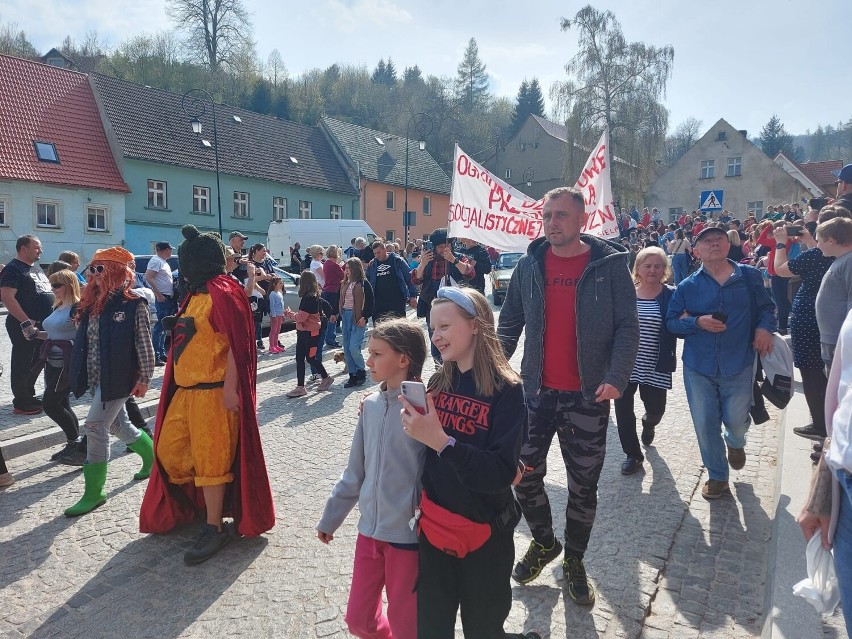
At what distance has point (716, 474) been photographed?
442 centimetres

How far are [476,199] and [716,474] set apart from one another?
4274mm

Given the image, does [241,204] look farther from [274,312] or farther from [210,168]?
[274,312]

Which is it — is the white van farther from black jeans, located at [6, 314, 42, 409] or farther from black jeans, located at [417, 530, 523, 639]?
black jeans, located at [417, 530, 523, 639]

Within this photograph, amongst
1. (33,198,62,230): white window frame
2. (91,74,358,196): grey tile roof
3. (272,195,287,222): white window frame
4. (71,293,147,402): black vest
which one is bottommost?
(71,293,147,402): black vest

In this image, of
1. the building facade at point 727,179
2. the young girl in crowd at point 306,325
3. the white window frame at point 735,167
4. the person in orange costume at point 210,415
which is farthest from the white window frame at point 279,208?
the white window frame at point 735,167

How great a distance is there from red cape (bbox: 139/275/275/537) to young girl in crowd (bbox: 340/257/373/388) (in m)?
4.25

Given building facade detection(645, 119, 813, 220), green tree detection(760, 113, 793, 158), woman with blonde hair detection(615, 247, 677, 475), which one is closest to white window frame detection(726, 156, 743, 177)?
building facade detection(645, 119, 813, 220)

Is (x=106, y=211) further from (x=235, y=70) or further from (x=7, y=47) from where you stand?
(x=7, y=47)

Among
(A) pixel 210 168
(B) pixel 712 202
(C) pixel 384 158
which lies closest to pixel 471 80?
(C) pixel 384 158

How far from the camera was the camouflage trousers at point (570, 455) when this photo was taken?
321cm

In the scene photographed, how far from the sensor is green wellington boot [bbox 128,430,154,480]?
186 inches

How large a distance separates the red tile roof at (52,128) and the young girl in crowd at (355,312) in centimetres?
2247

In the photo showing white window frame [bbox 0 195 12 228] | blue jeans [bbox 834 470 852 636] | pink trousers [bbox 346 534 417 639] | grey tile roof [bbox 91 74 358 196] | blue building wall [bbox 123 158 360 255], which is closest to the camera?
blue jeans [bbox 834 470 852 636]

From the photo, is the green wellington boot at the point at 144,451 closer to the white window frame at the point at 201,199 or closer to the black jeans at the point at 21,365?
the black jeans at the point at 21,365
